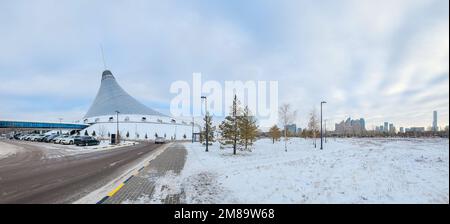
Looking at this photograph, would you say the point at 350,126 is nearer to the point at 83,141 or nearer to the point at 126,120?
the point at 126,120

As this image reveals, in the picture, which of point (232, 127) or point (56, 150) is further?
point (56, 150)

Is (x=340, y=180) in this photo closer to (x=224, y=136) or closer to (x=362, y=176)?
(x=362, y=176)

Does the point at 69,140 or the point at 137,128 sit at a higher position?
the point at 69,140

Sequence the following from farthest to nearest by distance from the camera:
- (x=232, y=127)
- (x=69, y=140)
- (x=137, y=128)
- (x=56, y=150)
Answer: (x=137, y=128) → (x=69, y=140) → (x=56, y=150) → (x=232, y=127)

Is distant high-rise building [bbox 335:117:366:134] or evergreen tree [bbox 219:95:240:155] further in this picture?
distant high-rise building [bbox 335:117:366:134]

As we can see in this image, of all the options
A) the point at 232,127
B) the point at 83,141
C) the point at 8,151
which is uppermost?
the point at 232,127

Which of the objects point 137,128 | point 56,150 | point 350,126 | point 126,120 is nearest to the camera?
point 56,150

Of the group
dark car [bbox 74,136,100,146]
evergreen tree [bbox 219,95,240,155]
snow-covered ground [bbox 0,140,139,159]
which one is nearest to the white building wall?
dark car [bbox 74,136,100,146]

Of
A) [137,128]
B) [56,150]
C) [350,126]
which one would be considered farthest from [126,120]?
[350,126]

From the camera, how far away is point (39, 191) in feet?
22.6

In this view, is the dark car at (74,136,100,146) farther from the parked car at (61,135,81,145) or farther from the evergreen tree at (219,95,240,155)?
the evergreen tree at (219,95,240,155)
